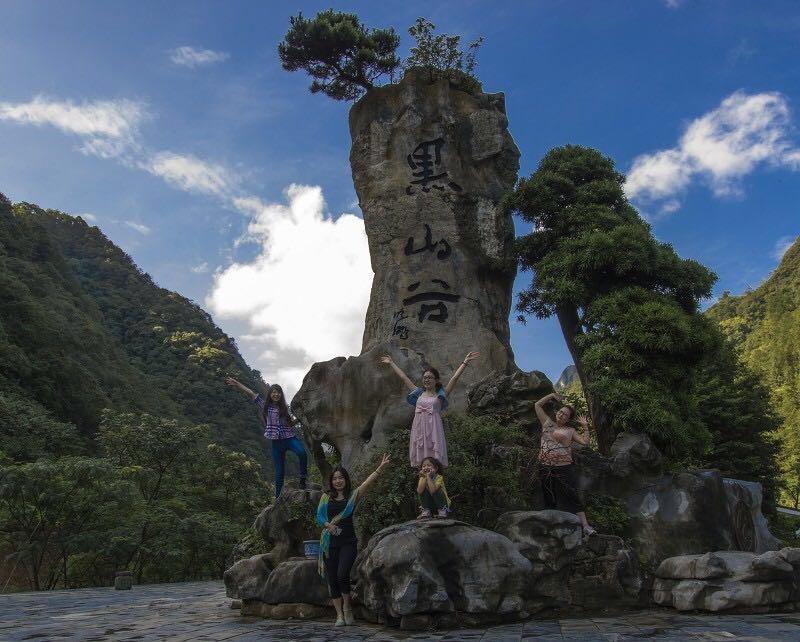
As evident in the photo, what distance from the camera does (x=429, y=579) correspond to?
5531 millimetres

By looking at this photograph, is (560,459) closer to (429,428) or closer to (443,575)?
(429,428)

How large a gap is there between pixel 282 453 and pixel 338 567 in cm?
292

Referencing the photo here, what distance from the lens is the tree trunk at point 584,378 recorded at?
33.4 feet

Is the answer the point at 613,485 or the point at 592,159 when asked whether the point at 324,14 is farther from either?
the point at 613,485

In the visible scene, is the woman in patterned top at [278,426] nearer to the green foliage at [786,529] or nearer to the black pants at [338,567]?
the black pants at [338,567]

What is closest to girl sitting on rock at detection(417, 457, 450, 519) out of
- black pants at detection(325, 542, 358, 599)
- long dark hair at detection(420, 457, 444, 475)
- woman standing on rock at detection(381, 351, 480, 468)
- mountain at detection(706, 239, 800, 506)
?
long dark hair at detection(420, 457, 444, 475)

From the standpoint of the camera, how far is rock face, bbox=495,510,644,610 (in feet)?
20.3

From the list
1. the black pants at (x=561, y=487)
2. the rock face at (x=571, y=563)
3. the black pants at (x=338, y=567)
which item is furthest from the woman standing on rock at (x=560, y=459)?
the black pants at (x=338, y=567)

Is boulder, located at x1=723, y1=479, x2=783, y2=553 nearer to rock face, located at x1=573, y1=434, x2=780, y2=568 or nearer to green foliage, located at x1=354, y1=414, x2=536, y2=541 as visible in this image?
rock face, located at x1=573, y1=434, x2=780, y2=568

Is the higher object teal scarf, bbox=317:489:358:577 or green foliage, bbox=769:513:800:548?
green foliage, bbox=769:513:800:548

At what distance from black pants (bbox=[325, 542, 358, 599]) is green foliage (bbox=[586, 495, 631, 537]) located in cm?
345

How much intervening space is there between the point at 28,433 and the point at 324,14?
15795 mm

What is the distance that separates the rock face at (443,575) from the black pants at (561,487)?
1471 millimetres

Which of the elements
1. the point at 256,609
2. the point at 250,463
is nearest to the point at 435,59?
the point at 256,609
